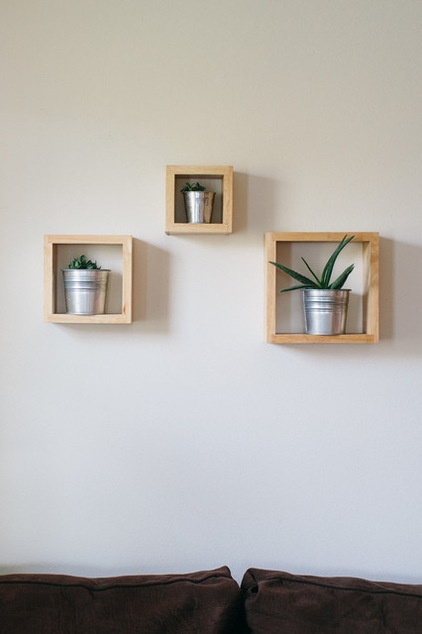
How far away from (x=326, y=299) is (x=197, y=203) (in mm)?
419

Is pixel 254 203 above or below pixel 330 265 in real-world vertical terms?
above

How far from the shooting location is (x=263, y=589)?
1.39 meters

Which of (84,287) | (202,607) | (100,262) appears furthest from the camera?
(100,262)

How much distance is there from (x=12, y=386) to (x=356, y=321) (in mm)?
975

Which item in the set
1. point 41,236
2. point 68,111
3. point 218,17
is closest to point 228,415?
point 41,236

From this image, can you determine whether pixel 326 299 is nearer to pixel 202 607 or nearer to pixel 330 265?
pixel 330 265

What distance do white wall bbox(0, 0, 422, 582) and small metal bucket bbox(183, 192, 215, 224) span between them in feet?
0.31

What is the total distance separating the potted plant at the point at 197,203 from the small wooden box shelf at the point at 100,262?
177 mm

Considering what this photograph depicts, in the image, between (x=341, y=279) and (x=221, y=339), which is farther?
(x=221, y=339)

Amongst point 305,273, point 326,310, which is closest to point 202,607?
point 326,310

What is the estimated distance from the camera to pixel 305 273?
1586 millimetres

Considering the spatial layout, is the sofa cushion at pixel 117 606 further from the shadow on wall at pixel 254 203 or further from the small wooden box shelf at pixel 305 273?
the shadow on wall at pixel 254 203

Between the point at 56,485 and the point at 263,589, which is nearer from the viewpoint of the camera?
the point at 263,589

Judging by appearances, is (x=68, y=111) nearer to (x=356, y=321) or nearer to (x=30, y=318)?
(x=30, y=318)
